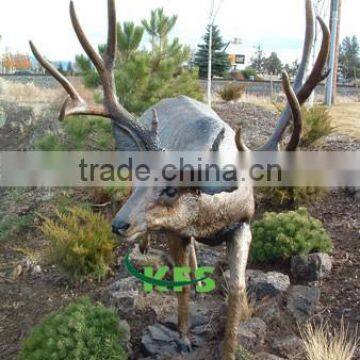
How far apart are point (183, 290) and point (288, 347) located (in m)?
0.90

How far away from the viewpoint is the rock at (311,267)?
16.1 ft

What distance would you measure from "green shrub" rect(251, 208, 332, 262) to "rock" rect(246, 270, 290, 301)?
46cm

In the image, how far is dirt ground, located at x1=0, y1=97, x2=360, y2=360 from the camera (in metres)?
4.43

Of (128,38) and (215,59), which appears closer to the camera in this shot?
(128,38)

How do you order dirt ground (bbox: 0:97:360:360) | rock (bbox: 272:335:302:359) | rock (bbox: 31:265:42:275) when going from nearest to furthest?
rock (bbox: 272:335:302:359)
dirt ground (bbox: 0:97:360:360)
rock (bbox: 31:265:42:275)

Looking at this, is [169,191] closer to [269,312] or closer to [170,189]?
[170,189]

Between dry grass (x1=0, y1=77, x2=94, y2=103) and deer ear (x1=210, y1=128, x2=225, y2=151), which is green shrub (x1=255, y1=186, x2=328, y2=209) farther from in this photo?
dry grass (x1=0, y1=77, x2=94, y2=103)

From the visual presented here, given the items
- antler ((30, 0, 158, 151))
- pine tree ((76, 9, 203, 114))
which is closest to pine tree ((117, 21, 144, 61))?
pine tree ((76, 9, 203, 114))

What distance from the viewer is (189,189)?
2625 mm

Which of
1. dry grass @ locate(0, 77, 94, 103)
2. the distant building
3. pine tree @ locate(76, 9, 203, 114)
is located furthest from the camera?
the distant building

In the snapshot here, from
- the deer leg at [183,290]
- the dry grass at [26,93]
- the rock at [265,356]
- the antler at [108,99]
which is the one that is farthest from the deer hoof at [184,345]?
the dry grass at [26,93]

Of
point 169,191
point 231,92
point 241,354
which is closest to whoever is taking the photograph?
point 169,191

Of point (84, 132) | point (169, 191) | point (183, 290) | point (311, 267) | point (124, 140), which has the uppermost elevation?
point (124, 140)

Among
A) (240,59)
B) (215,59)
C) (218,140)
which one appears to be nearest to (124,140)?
(218,140)
